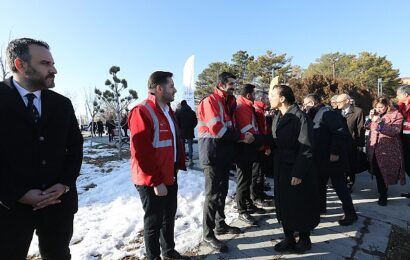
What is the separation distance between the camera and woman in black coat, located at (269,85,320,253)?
3326 millimetres

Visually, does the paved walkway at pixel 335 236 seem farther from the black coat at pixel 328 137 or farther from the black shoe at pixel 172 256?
the black coat at pixel 328 137

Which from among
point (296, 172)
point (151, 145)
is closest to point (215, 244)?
point (296, 172)

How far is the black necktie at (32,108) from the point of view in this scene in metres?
2.22

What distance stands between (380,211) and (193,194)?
3.28 metres

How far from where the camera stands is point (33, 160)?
7.22 ft

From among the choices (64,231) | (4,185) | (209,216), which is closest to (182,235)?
(209,216)

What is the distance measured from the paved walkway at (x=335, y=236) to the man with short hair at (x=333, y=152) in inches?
10.6

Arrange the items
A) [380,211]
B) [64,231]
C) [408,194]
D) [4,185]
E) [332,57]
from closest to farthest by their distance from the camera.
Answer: [4,185] → [64,231] → [380,211] → [408,194] → [332,57]

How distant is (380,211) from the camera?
16.1ft

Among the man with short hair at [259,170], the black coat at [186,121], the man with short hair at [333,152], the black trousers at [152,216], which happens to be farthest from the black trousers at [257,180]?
A: the black coat at [186,121]

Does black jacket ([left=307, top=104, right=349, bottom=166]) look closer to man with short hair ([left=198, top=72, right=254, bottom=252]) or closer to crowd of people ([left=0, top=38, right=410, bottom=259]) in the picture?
crowd of people ([left=0, top=38, right=410, bottom=259])

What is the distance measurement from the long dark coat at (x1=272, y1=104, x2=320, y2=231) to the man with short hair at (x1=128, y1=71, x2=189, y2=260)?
130cm

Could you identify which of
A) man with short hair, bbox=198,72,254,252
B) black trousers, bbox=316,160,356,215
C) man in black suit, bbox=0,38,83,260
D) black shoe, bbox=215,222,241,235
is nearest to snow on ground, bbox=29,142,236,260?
black shoe, bbox=215,222,241,235

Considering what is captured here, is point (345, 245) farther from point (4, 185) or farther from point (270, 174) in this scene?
point (4, 185)
